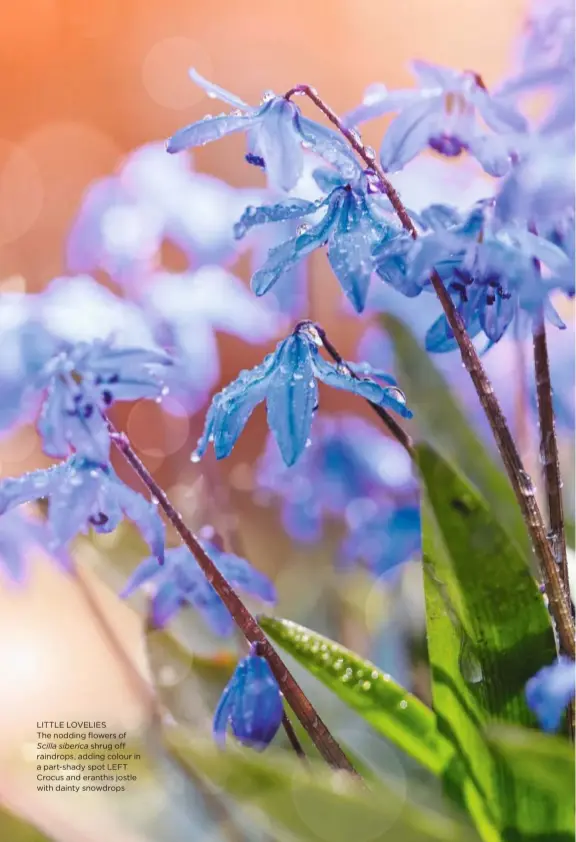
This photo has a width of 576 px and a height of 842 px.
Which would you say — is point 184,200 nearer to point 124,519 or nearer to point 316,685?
point 124,519

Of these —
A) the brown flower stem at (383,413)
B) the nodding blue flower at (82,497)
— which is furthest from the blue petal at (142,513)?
the brown flower stem at (383,413)

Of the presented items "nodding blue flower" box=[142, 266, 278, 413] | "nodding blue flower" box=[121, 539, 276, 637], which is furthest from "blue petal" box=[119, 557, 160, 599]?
"nodding blue flower" box=[142, 266, 278, 413]

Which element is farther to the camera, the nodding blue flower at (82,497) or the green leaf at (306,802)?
the nodding blue flower at (82,497)

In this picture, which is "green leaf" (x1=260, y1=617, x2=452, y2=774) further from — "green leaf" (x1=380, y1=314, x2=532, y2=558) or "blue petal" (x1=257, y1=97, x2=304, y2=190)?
"blue petal" (x1=257, y1=97, x2=304, y2=190)

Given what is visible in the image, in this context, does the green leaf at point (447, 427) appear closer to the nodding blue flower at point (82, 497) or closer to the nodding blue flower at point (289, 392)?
the nodding blue flower at point (289, 392)

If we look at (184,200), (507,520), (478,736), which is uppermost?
(184,200)

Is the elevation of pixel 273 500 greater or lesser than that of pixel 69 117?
lesser

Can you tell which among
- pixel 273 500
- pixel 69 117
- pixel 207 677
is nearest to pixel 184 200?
pixel 69 117
